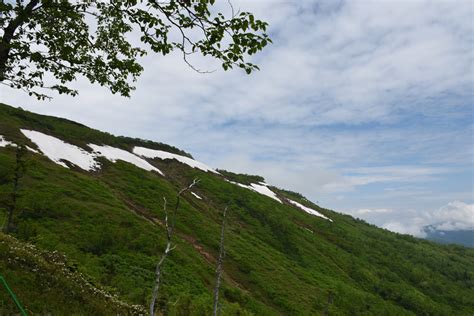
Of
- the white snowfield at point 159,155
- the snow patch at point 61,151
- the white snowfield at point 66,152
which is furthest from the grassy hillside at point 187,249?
the white snowfield at point 159,155

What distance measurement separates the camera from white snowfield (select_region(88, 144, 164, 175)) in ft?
260

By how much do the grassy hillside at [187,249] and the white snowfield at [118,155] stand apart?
8.98 ft

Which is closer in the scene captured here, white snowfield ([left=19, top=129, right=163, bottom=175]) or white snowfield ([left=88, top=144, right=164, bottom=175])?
white snowfield ([left=19, top=129, right=163, bottom=175])

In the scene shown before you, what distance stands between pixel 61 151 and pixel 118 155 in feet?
51.4

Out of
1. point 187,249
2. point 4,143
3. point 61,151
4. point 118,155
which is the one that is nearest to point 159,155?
point 118,155

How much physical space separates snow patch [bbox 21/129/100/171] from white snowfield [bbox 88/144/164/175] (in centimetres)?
455

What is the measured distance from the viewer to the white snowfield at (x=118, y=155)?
7928cm

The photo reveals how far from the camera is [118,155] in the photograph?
8312cm

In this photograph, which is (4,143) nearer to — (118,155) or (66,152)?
(66,152)

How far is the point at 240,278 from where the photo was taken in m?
53.9

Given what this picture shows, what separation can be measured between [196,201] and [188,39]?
70382mm

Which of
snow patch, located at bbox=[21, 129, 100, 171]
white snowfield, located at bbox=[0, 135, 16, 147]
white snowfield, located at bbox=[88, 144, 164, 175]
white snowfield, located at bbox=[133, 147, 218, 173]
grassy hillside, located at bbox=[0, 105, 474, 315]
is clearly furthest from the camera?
white snowfield, located at bbox=[133, 147, 218, 173]

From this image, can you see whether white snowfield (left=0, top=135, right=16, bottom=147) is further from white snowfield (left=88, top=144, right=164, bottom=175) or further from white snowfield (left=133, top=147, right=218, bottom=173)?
white snowfield (left=133, top=147, right=218, bottom=173)

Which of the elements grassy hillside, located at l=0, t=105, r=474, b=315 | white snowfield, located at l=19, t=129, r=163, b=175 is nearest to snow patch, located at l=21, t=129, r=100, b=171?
white snowfield, located at l=19, t=129, r=163, b=175
